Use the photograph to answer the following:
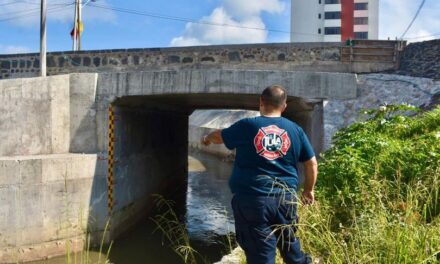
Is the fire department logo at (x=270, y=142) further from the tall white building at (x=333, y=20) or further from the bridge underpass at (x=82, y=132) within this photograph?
the tall white building at (x=333, y=20)

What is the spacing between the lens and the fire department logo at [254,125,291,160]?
9.36 feet

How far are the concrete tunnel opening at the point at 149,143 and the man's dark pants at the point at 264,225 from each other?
5.04 m

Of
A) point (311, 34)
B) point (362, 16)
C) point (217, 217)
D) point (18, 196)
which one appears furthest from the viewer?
point (311, 34)

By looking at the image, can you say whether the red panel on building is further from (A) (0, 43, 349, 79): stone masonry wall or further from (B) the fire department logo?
(B) the fire department logo

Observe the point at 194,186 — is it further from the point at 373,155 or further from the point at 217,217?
the point at 373,155

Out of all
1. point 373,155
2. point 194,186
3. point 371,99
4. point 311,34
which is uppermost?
point 311,34

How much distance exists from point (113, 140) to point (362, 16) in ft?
151

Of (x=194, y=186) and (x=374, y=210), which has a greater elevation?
(x=374, y=210)

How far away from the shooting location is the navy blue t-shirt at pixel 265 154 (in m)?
2.85

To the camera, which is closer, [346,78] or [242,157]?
[242,157]

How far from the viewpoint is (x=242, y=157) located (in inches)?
116

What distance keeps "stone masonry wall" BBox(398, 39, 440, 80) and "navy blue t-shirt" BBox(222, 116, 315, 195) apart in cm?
863

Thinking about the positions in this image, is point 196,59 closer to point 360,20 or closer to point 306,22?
point 360,20

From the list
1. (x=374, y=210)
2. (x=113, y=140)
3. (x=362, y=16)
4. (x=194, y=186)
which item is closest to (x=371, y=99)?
(x=374, y=210)
